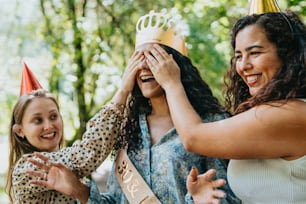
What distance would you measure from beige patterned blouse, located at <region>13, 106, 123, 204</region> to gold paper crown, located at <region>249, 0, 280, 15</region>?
790 millimetres

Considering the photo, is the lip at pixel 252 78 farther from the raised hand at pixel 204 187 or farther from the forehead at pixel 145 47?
the forehead at pixel 145 47

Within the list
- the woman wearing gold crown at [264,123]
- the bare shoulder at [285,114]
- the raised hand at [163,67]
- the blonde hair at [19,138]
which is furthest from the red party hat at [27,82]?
the bare shoulder at [285,114]

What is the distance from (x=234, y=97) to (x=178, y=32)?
0.43m

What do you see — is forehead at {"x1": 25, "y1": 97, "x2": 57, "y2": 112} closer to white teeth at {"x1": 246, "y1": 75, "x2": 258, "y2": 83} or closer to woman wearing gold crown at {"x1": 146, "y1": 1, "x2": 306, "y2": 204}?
Answer: woman wearing gold crown at {"x1": 146, "y1": 1, "x2": 306, "y2": 204}

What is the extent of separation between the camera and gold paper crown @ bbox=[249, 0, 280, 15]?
2.50m

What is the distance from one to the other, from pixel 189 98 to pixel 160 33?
336mm

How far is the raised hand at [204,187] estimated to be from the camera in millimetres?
2293

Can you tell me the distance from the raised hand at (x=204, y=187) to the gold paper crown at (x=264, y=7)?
2.37ft

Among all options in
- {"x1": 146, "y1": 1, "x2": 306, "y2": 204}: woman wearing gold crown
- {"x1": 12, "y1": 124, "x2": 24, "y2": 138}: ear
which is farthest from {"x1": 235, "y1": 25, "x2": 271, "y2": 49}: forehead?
{"x1": 12, "y1": 124, "x2": 24, "y2": 138}: ear

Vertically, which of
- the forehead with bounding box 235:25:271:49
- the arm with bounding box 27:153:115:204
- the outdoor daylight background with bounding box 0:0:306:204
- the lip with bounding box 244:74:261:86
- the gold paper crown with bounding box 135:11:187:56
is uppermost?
the outdoor daylight background with bounding box 0:0:306:204

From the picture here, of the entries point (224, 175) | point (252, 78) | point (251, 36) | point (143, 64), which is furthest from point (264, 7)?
point (224, 175)

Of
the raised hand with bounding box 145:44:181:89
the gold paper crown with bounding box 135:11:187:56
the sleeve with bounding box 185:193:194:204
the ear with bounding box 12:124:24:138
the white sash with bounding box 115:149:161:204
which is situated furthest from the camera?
the ear with bounding box 12:124:24:138

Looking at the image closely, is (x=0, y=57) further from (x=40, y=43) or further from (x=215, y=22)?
(x=215, y=22)

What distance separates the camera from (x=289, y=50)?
2307mm
